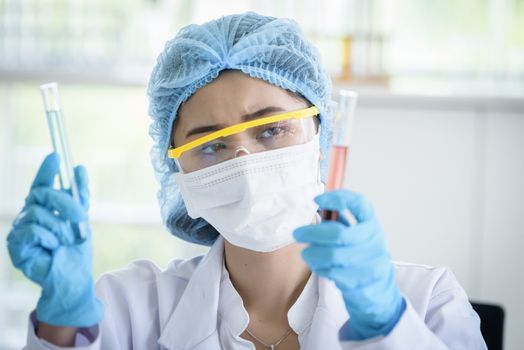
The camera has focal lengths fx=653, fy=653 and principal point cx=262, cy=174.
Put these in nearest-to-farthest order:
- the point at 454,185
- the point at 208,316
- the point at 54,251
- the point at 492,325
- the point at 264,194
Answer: the point at 54,251
the point at 264,194
the point at 208,316
the point at 492,325
the point at 454,185

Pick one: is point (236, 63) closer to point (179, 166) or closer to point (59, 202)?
point (179, 166)

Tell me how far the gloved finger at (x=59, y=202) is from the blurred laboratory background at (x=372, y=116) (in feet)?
5.81

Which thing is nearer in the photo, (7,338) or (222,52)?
(222,52)

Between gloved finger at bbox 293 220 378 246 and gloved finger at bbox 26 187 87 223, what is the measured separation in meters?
0.42

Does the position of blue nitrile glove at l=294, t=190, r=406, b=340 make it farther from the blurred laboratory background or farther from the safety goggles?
the blurred laboratory background

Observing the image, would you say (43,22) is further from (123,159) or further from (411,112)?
(411,112)

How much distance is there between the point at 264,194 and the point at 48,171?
0.45 meters

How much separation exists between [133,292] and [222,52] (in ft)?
2.13

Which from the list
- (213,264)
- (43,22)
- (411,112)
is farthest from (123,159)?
(213,264)

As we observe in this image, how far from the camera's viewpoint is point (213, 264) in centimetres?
168

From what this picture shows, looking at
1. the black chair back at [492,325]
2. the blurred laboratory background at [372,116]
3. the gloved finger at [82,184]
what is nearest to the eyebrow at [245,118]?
the gloved finger at [82,184]

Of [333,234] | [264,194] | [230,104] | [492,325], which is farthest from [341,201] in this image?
[492,325]

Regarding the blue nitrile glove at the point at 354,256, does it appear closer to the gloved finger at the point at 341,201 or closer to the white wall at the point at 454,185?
the gloved finger at the point at 341,201

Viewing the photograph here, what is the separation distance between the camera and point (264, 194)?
1.43m
